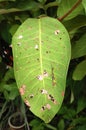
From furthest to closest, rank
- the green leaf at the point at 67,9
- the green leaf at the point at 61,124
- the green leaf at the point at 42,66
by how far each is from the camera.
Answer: the green leaf at the point at 61,124, the green leaf at the point at 67,9, the green leaf at the point at 42,66

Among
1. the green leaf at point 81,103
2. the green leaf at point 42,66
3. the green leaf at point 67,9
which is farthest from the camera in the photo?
the green leaf at point 81,103

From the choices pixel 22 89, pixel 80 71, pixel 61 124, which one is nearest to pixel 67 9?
pixel 80 71

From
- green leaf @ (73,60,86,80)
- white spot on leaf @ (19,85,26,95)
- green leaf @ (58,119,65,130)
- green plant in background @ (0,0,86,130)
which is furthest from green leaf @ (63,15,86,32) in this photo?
green leaf @ (58,119,65,130)

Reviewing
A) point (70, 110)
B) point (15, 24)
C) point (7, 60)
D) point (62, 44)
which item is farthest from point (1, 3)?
point (70, 110)

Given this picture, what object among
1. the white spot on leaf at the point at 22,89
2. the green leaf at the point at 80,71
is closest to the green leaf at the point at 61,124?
the green leaf at the point at 80,71

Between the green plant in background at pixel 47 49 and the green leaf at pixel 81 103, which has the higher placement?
the green plant in background at pixel 47 49

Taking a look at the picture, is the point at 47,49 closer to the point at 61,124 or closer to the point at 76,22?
the point at 76,22

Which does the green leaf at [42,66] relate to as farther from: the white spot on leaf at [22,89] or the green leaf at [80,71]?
the green leaf at [80,71]

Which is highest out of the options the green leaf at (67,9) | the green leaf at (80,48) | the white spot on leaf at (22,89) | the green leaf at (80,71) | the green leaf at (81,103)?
the green leaf at (67,9)

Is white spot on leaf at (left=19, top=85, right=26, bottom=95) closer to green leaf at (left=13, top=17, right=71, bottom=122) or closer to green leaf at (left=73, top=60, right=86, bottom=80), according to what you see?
green leaf at (left=13, top=17, right=71, bottom=122)
